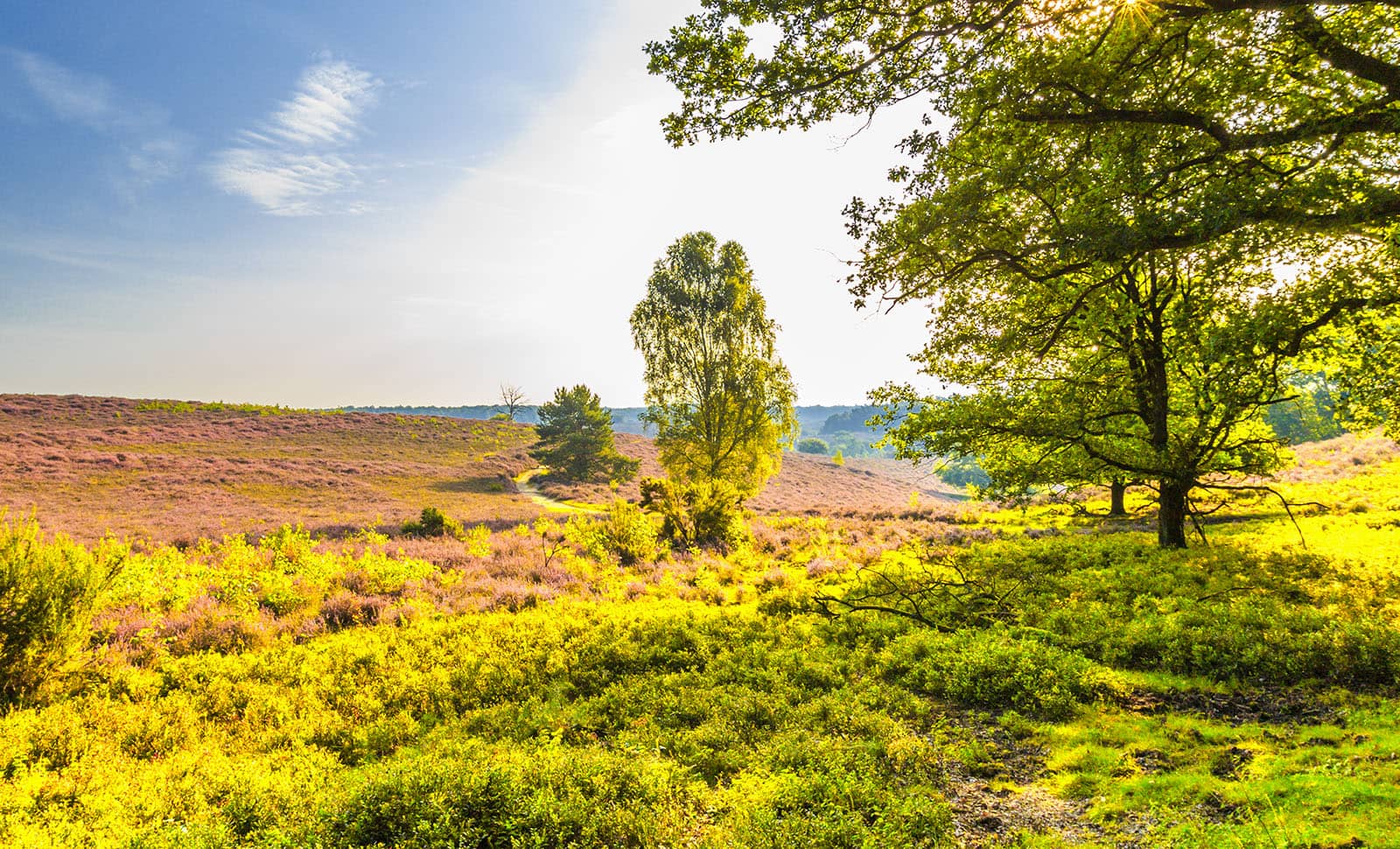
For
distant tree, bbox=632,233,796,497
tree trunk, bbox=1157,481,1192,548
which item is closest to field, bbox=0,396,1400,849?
tree trunk, bbox=1157,481,1192,548

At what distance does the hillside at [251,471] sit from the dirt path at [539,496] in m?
1.21

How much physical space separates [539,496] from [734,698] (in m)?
39.0

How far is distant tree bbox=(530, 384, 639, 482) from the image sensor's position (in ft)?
157

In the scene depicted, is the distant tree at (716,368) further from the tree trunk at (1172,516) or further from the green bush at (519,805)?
the green bush at (519,805)

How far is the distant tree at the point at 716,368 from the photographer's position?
27.5m

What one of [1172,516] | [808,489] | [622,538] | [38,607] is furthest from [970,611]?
[808,489]

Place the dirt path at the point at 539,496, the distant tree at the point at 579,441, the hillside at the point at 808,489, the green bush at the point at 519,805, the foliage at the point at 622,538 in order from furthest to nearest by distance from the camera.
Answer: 1. the distant tree at the point at 579,441
2. the hillside at the point at 808,489
3. the dirt path at the point at 539,496
4. the foliage at the point at 622,538
5. the green bush at the point at 519,805

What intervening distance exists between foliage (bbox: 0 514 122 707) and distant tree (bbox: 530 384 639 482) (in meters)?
39.6

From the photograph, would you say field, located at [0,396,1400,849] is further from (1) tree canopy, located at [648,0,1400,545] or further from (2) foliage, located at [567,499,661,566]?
(1) tree canopy, located at [648,0,1400,545]

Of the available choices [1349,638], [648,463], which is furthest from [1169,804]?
[648,463]

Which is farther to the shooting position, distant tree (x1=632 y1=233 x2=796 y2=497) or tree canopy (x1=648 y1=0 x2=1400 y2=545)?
distant tree (x1=632 y1=233 x2=796 y2=497)

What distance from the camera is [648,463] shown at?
63.5 m

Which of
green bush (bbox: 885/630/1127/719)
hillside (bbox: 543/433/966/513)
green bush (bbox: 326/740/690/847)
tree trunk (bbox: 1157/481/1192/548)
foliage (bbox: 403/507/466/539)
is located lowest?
hillside (bbox: 543/433/966/513)

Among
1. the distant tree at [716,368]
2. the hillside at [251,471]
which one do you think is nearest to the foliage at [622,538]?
the distant tree at [716,368]
